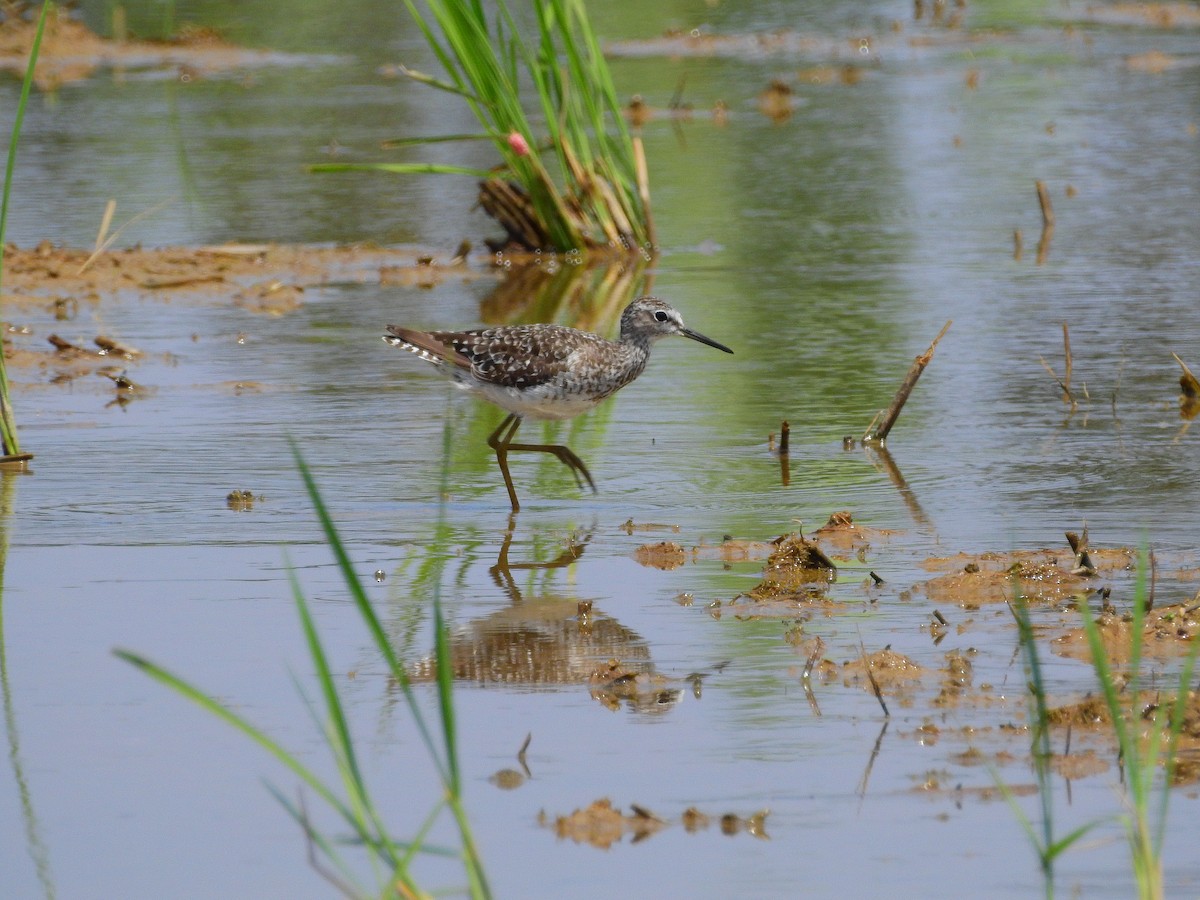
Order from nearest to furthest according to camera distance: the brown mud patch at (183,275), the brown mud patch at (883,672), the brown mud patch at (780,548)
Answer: the brown mud patch at (883,672), the brown mud patch at (780,548), the brown mud patch at (183,275)

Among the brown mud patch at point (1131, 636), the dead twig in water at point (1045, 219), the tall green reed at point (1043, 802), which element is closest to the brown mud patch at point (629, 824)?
the tall green reed at point (1043, 802)

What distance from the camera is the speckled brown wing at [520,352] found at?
8297 mm

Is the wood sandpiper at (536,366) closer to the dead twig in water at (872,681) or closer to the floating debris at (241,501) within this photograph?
the floating debris at (241,501)

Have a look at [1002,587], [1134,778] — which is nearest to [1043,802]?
[1134,778]

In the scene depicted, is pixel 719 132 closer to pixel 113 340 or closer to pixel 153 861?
pixel 113 340

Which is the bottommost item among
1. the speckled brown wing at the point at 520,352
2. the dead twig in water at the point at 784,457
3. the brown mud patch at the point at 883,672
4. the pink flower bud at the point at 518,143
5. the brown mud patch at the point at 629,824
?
the dead twig in water at the point at 784,457

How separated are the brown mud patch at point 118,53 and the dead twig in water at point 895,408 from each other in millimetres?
17674

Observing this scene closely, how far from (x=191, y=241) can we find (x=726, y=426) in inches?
257

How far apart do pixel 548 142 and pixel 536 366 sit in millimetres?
5780

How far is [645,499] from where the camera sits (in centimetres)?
795

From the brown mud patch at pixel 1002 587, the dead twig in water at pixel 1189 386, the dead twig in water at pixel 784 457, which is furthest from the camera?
the dead twig in water at pixel 1189 386

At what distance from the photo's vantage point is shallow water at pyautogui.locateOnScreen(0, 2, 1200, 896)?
4672 millimetres

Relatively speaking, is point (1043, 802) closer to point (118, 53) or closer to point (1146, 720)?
point (1146, 720)

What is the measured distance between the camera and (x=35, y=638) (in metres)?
6.18
